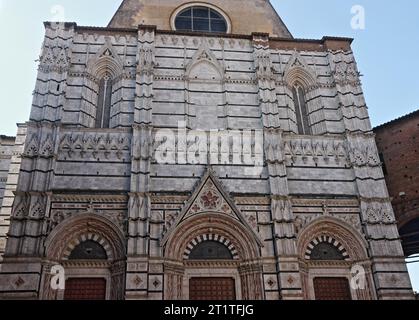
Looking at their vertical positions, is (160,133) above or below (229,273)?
above

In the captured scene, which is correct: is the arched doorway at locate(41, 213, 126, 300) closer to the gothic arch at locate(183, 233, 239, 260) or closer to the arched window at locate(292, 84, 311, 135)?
the gothic arch at locate(183, 233, 239, 260)

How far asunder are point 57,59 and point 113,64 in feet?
7.33

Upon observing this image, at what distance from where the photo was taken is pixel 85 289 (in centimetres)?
1380

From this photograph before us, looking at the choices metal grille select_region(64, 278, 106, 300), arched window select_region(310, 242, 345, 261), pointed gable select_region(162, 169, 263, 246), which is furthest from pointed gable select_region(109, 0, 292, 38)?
metal grille select_region(64, 278, 106, 300)

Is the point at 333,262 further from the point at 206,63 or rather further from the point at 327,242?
the point at 206,63

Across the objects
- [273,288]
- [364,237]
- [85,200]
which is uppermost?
[85,200]

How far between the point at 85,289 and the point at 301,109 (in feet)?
36.8

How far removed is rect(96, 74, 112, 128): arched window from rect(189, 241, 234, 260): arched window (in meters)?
6.11

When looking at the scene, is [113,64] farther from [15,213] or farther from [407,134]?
[407,134]

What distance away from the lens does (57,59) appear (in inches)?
689

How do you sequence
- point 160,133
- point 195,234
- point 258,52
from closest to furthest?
1. point 195,234
2. point 160,133
3. point 258,52

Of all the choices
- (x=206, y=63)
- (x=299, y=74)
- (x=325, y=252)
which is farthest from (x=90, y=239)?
(x=299, y=74)

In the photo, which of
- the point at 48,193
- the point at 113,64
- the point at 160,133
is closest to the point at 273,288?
the point at 160,133
